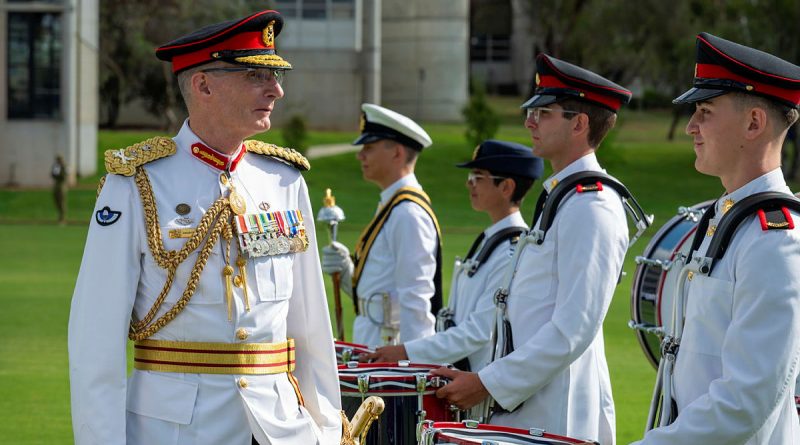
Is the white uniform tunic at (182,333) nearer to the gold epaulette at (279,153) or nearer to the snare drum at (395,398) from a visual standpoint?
the gold epaulette at (279,153)


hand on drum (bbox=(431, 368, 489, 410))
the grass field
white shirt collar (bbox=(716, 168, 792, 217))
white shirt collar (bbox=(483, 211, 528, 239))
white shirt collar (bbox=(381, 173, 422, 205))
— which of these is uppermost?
white shirt collar (bbox=(716, 168, 792, 217))

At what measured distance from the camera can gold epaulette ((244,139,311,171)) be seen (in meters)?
4.32

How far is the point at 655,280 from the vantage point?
6195 millimetres

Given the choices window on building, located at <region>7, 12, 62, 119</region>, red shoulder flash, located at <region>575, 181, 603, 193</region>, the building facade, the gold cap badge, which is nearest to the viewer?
the gold cap badge

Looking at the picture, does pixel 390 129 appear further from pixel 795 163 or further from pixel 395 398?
pixel 795 163

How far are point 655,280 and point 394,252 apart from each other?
151cm

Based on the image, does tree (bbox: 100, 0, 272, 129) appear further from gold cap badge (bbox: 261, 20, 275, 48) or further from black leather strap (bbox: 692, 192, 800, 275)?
black leather strap (bbox: 692, 192, 800, 275)

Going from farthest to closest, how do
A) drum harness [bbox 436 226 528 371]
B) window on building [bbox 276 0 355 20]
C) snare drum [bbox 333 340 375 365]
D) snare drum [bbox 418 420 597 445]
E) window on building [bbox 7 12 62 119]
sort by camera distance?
window on building [bbox 276 0 355 20] < window on building [bbox 7 12 62 119] < drum harness [bbox 436 226 528 371] < snare drum [bbox 333 340 375 365] < snare drum [bbox 418 420 597 445]

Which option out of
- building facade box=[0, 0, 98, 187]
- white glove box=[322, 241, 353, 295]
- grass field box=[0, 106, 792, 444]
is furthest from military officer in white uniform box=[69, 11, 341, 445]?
building facade box=[0, 0, 98, 187]

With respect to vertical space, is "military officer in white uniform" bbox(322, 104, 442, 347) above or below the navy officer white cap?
below

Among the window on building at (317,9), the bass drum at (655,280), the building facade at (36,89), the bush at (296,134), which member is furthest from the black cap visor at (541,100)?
the window on building at (317,9)

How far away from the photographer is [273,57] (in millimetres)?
4148

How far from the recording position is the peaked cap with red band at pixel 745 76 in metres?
3.67

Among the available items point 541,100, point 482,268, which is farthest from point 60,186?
point 541,100
